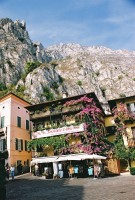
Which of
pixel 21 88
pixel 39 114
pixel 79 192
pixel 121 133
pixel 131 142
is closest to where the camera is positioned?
pixel 79 192

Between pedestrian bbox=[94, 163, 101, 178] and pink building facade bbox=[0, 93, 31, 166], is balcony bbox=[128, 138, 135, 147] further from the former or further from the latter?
pink building facade bbox=[0, 93, 31, 166]

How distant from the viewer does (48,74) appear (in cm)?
8250

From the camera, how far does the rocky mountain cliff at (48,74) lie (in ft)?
245

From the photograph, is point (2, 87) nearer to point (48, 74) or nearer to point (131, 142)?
point (48, 74)

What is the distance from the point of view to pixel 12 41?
103625 mm

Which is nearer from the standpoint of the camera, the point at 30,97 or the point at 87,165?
the point at 87,165

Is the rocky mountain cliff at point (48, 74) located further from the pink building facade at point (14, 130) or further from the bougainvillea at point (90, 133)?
the bougainvillea at point (90, 133)

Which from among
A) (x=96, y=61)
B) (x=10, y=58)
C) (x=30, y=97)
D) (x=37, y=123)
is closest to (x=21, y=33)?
(x=10, y=58)

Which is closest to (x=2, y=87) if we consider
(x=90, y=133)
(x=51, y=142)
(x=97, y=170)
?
(x=51, y=142)

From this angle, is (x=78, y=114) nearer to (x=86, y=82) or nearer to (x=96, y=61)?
(x=86, y=82)

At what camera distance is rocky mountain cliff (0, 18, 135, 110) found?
7462 cm

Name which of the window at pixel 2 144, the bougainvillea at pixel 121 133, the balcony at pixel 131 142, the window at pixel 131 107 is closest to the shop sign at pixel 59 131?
the bougainvillea at pixel 121 133

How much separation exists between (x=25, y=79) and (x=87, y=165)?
53.2 meters

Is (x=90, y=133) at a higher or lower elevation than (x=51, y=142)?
higher
